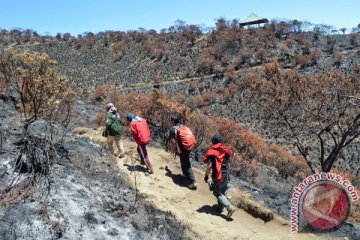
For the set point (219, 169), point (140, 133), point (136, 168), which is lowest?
point (136, 168)

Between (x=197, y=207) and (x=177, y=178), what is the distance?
1.30 m

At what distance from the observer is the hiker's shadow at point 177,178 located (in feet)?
29.6

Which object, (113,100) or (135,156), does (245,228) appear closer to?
(135,156)

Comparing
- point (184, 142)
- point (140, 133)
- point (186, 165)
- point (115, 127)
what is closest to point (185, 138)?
point (184, 142)

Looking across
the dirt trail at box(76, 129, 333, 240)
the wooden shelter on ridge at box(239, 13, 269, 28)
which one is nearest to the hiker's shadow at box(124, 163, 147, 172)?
the dirt trail at box(76, 129, 333, 240)

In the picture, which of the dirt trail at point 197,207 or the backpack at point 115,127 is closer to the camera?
the dirt trail at point 197,207

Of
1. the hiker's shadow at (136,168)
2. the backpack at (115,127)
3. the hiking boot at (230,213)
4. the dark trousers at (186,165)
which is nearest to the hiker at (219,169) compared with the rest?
the hiking boot at (230,213)

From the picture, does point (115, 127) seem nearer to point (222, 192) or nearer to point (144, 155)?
point (144, 155)

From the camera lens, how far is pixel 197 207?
8109 millimetres

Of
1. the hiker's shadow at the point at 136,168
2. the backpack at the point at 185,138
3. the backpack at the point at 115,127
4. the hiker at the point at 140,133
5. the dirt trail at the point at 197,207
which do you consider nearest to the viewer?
the dirt trail at the point at 197,207

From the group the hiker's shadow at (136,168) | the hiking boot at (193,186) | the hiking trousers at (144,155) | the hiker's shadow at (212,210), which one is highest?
the hiking trousers at (144,155)

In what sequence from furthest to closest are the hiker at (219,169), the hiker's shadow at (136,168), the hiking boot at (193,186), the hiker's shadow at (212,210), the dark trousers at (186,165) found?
the hiker's shadow at (136,168) → the hiking boot at (193,186) → the dark trousers at (186,165) → the hiker's shadow at (212,210) → the hiker at (219,169)

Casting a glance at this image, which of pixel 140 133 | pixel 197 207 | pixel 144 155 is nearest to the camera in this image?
pixel 197 207

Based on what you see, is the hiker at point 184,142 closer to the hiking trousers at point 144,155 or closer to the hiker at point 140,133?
the hiker at point 140,133
